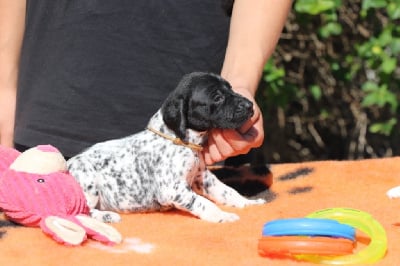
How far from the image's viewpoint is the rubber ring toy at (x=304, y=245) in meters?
2.31

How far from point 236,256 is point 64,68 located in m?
1.47

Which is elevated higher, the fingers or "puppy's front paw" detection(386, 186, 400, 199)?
the fingers

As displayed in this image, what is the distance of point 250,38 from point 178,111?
1.94 ft

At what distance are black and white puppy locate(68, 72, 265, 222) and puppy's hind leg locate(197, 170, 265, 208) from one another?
0.02 m

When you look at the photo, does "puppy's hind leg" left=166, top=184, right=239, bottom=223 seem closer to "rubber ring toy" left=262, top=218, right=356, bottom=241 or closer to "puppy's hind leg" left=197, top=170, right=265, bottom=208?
"puppy's hind leg" left=197, top=170, right=265, bottom=208

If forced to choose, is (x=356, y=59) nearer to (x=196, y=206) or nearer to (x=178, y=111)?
(x=178, y=111)

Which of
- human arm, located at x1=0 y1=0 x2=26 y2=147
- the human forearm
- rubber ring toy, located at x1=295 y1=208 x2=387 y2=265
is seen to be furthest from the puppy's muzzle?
human arm, located at x1=0 y1=0 x2=26 y2=147

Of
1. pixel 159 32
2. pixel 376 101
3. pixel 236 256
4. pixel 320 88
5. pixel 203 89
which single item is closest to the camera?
pixel 236 256

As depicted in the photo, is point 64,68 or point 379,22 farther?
point 379,22

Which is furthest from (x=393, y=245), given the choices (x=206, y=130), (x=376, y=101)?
(x=376, y=101)

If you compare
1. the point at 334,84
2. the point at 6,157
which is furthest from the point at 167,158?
the point at 334,84

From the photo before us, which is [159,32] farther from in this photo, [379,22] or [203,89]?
[379,22]

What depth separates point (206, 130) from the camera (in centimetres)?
311

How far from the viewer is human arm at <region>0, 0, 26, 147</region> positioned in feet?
11.8
